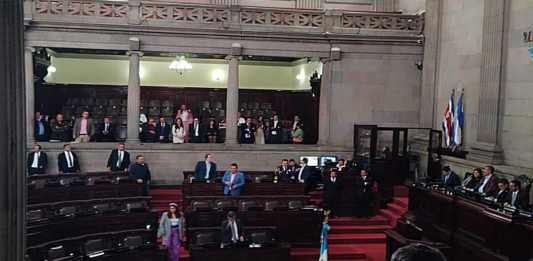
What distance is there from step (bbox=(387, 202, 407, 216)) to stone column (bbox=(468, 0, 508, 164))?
254 centimetres

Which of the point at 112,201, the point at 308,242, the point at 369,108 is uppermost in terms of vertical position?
the point at 369,108

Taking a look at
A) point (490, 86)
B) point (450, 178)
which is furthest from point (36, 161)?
point (490, 86)

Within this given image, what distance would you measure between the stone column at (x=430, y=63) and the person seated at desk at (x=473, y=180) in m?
4.79

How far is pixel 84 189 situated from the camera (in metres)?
14.4

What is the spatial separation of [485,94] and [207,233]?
8906 mm

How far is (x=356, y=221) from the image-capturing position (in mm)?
15141

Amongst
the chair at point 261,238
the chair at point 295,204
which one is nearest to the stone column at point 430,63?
the chair at point 295,204

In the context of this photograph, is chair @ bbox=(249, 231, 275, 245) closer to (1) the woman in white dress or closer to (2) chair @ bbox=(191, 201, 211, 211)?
(2) chair @ bbox=(191, 201, 211, 211)

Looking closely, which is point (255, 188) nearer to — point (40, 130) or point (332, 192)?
point (332, 192)

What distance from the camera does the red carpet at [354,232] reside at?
42.4 ft

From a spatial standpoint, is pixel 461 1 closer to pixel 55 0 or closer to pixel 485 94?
pixel 485 94

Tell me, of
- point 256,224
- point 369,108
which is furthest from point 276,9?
point 256,224

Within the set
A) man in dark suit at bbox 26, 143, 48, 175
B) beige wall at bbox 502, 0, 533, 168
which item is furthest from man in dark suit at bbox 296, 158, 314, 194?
man in dark suit at bbox 26, 143, 48, 175

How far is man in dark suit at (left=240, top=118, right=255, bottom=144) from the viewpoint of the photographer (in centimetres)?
1944
